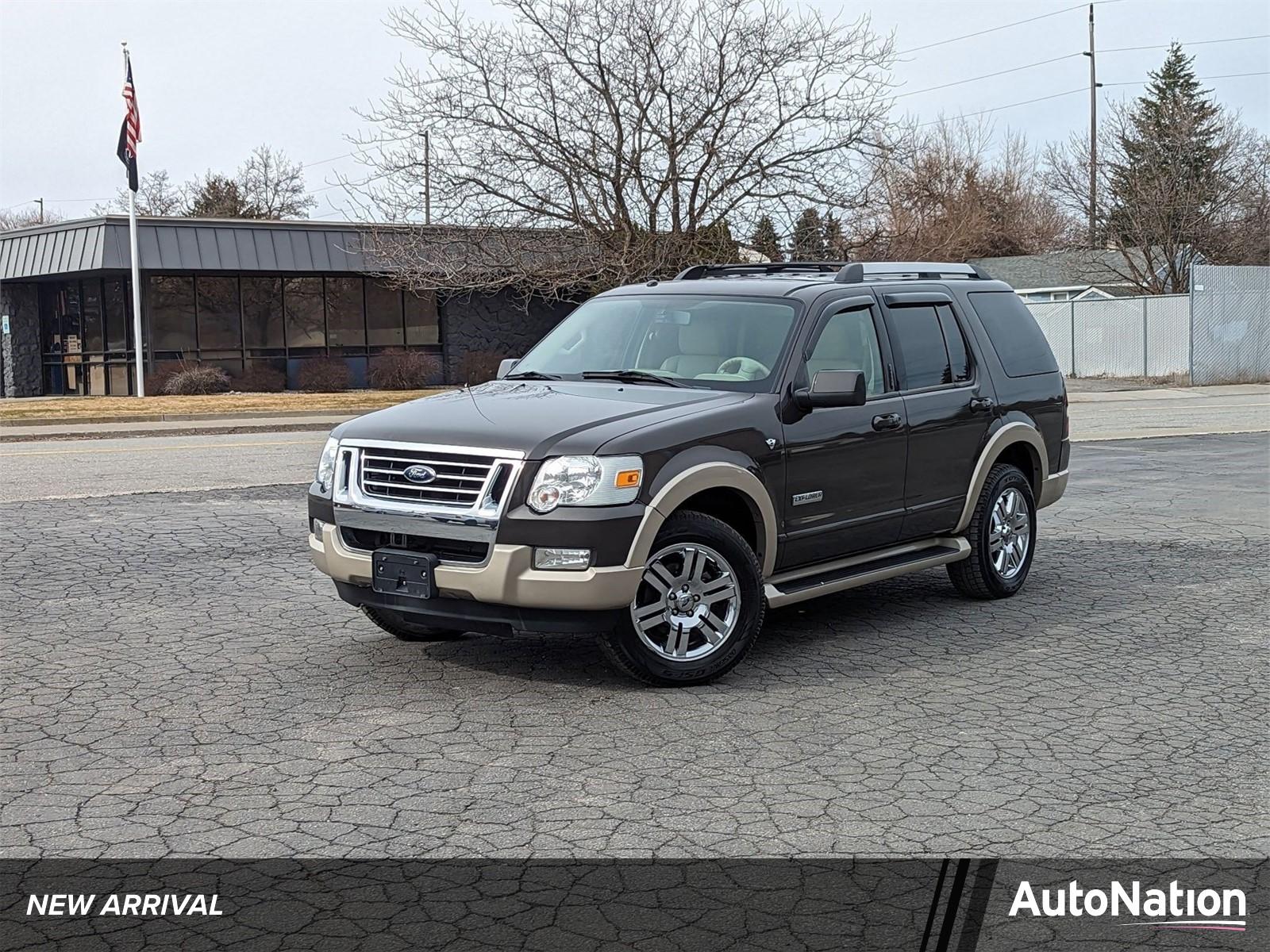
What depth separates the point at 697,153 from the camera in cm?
2830

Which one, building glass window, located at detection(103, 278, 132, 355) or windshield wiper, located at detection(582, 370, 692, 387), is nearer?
windshield wiper, located at detection(582, 370, 692, 387)

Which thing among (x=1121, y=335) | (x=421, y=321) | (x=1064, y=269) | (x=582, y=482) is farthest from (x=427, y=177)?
(x=1064, y=269)

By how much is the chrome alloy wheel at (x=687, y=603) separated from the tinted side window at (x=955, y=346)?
2529mm

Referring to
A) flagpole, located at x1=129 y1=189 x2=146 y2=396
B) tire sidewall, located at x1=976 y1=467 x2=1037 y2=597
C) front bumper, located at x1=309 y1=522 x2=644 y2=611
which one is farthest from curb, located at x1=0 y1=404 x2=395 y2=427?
front bumper, located at x1=309 y1=522 x2=644 y2=611

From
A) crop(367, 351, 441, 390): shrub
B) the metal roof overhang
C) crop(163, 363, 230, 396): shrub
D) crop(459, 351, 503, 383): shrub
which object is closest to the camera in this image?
the metal roof overhang

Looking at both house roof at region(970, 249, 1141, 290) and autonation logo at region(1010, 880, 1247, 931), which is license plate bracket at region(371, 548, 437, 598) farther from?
house roof at region(970, 249, 1141, 290)

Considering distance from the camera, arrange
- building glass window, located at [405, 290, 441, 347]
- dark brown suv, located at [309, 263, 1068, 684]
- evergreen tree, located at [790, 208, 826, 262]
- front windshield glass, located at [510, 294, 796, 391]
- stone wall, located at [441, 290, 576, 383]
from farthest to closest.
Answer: stone wall, located at [441, 290, 576, 383], building glass window, located at [405, 290, 441, 347], evergreen tree, located at [790, 208, 826, 262], front windshield glass, located at [510, 294, 796, 391], dark brown suv, located at [309, 263, 1068, 684]

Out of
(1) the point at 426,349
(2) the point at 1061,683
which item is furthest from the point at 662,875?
(1) the point at 426,349

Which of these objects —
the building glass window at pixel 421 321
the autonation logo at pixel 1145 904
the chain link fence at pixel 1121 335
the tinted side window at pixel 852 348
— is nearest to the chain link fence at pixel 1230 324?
the chain link fence at pixel 1121 335

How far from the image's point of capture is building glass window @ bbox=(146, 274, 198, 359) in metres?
35.1

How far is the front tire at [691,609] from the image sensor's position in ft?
20.5

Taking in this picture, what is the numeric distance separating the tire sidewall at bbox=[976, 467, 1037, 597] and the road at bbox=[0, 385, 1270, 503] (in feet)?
28.1

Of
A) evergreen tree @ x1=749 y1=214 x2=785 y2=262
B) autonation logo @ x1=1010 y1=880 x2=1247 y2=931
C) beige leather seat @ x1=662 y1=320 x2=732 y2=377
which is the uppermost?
evergreen tree @ x1=749 y1=214 x2=785 y2=262

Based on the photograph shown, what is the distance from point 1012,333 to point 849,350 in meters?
1.83
